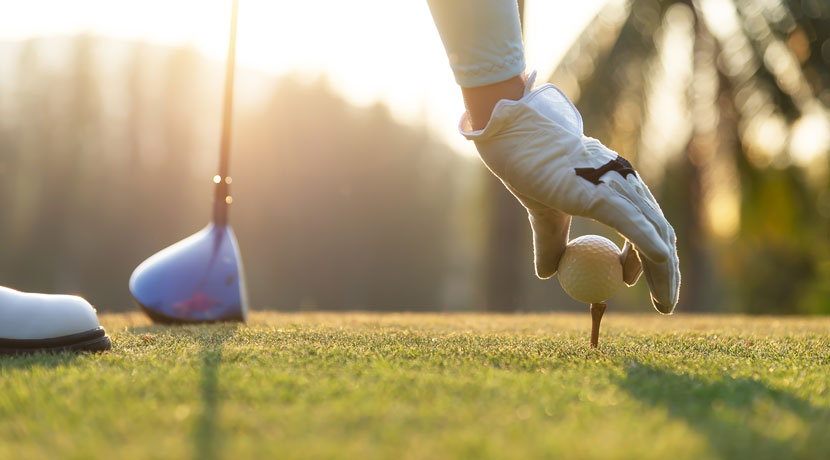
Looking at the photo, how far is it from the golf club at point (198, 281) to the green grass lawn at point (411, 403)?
100 centimetres

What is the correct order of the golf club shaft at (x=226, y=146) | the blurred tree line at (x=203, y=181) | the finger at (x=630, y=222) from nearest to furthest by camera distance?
the finger at (x=630, y=222)
the golf club shaft at (x=226, y=146)
the blurred tree line at (x=203, y=181)

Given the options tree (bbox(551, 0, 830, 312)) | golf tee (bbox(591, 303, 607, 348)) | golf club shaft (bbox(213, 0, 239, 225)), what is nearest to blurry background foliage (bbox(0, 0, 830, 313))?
tree (bbox(551, 0, 830, 312))

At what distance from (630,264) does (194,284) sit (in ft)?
5.86

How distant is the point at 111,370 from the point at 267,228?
19562mm

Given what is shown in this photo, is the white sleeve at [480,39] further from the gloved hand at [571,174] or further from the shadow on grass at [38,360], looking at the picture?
the shadow on grass at [38,360]

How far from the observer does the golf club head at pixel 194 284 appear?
287cm

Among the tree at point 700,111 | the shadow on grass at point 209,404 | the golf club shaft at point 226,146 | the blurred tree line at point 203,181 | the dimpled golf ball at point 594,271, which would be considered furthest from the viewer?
the blurred tree line at point 203,181

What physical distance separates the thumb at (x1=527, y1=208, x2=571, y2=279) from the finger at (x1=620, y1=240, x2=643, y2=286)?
6.6 inches

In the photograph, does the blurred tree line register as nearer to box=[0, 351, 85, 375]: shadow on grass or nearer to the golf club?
the golf club

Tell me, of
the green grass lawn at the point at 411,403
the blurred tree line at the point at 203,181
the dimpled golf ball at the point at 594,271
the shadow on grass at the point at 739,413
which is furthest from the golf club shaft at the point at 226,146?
the blurred tree line at the point at 203,181

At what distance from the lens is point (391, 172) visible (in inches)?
862

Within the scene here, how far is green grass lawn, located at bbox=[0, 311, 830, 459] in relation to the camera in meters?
0.91

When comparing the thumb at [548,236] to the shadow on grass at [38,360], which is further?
the thumb at [548,236]

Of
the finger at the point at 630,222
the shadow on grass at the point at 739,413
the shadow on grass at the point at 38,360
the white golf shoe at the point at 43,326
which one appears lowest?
the shadow on grass at the point at 38,360
